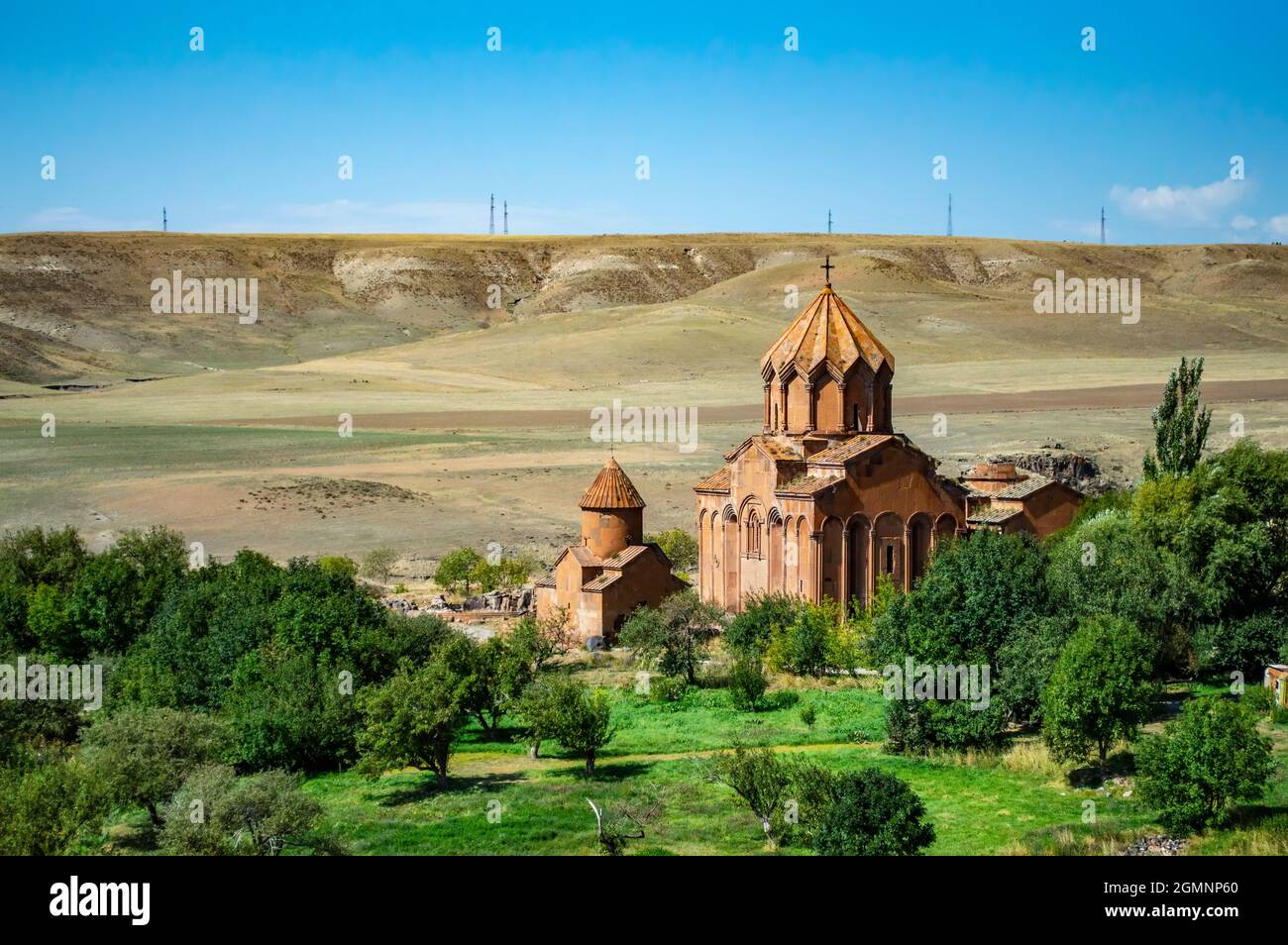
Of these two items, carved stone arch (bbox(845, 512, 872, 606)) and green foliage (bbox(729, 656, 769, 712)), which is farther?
carved stone arch (bbox(845, 512, 872, 606))

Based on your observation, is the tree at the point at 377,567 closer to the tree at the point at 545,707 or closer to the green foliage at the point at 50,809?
the tree at the point at 545,707

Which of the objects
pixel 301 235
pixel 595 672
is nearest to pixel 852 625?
pixel 595 672

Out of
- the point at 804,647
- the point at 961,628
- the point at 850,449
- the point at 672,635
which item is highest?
the point at 850,449

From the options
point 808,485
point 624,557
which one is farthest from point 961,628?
point 624,557

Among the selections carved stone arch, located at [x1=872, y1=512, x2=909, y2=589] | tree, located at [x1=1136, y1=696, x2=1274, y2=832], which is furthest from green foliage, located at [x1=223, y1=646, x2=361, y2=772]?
tree, located at [x1=1136, y1=696, x2=1274, y2=832]

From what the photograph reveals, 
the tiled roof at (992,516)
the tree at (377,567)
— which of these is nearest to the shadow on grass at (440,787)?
the tiled roof at (992,516)

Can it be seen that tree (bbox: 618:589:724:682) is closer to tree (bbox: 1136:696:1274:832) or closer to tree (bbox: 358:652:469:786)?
tree (bbox: 358:652:469:786)

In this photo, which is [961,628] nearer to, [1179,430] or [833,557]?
[833,557]
